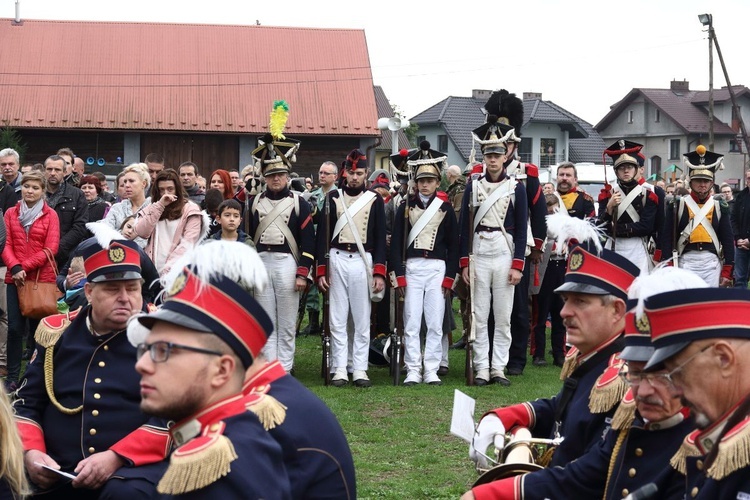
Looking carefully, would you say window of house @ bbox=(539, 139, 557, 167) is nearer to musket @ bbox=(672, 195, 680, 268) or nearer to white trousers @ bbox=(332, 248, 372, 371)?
musket @ bbox=(672, 195, 680, 268)

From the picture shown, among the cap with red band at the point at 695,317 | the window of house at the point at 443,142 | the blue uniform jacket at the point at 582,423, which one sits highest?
the window of house at the point at 443,142

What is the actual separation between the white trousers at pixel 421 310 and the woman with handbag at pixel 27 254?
135 inches

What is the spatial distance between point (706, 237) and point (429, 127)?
47634 millimetres

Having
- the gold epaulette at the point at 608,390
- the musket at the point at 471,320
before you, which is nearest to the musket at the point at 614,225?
the musket at the point at 471,320

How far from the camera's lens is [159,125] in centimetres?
2850

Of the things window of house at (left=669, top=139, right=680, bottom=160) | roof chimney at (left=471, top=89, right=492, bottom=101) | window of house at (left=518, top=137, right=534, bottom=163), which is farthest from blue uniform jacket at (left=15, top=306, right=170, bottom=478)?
window of house at (left=669, top=139, right=680, bottom=160)

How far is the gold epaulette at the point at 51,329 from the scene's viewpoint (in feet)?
17.3

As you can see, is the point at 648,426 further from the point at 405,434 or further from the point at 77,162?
the point at 77,162

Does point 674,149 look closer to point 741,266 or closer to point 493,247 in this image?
point 741,266

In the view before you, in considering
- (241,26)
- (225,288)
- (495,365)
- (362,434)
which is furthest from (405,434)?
(241,26)

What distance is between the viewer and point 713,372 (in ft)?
10.1

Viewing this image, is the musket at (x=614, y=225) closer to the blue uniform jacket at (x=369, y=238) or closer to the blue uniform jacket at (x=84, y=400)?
the blue uniform jacket at (x=369, y=238)

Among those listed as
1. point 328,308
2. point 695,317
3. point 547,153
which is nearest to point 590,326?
point 695,317

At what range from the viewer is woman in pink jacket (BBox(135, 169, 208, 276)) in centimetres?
939
